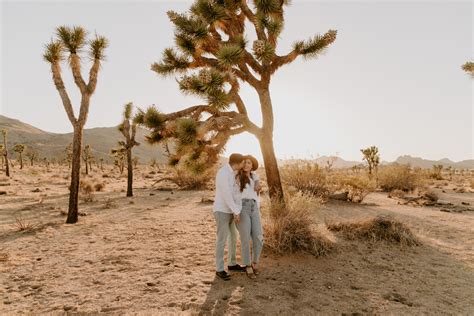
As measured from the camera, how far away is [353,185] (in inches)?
451

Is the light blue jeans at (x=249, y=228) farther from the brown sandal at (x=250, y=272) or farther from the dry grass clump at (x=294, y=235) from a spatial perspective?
the dry grass clump at (x=294, y=235)

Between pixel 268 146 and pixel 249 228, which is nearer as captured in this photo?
pixel 249 228

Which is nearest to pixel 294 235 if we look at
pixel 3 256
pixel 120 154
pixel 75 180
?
pixel 3 256

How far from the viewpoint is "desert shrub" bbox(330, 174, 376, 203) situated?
440 inches

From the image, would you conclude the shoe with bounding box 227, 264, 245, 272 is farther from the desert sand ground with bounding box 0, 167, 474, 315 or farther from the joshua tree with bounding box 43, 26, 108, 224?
the joshua tree with bounding box 43, 26, 108, 224

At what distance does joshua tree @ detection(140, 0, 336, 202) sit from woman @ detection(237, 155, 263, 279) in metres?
2.23

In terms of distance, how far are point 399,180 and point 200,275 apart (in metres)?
13.0

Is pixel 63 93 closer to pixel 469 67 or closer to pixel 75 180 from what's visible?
pixel 75 180

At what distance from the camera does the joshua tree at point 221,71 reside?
670cm

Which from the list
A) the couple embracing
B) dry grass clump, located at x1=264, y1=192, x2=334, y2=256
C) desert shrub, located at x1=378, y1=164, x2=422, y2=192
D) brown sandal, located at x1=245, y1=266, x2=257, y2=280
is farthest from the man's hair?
desert shrub, located at x1=378, y1=164, x2=422, y2=192

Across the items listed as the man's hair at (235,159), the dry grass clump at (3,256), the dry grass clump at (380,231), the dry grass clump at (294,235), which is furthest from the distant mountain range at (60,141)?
the man's hair at (235,159)

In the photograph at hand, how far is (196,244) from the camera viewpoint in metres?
6.11

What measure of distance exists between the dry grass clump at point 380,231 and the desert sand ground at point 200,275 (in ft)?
0.73

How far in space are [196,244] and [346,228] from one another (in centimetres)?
288
